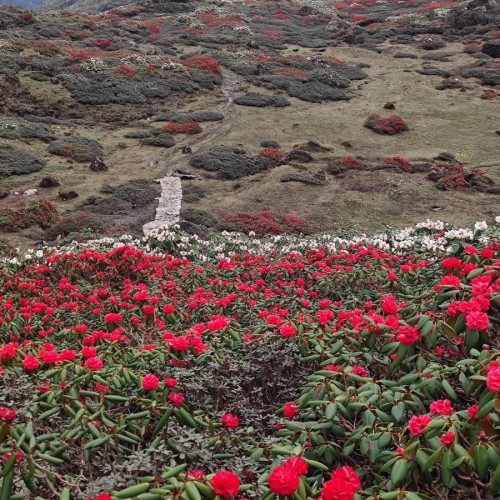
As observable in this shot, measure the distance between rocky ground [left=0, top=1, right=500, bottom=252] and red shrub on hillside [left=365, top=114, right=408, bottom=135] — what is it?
0.38ft

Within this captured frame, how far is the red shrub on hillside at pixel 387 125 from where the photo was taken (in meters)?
36.1

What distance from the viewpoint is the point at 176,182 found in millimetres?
26531

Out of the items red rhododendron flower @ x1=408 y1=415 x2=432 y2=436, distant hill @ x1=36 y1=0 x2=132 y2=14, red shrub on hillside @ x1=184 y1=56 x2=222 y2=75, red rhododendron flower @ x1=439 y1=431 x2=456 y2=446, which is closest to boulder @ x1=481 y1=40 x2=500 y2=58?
red shrub on hillside @ x1=184 y1=56 x2=222 y2=75

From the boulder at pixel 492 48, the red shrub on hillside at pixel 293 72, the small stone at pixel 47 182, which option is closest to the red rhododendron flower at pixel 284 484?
the small stone at pixel 47 182

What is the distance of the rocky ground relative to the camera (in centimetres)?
2361

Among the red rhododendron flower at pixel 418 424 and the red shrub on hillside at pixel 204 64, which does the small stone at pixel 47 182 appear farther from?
the red shrub on hillside at pixel 204 64

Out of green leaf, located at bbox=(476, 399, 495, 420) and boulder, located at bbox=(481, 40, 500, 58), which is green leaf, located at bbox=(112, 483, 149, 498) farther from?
boulder, located at bbox=(481, 40, 500, 58)

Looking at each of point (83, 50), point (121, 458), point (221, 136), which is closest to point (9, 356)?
point (121, 458)

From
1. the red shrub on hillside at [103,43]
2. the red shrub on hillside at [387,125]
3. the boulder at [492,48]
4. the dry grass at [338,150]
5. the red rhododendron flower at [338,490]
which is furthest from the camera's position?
the red shrub on hillside at [103,43]

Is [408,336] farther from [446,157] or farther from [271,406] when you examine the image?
[446,157]

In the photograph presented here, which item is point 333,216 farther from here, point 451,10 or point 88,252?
point 451,10

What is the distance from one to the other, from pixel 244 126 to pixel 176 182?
38.4 ft

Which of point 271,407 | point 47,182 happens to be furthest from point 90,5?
point 271,407

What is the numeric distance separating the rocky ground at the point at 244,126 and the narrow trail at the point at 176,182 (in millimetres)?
225
